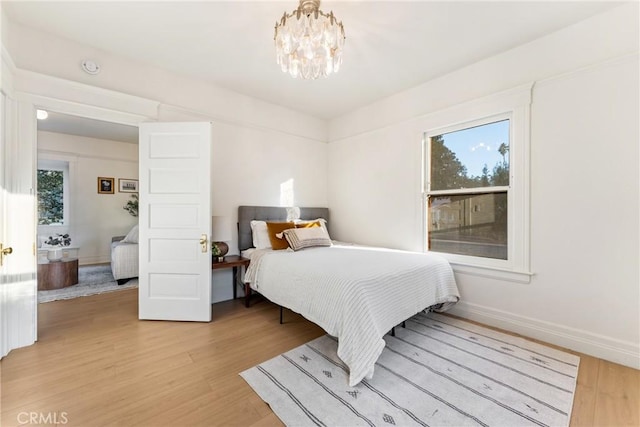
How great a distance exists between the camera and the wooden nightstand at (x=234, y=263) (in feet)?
9.98

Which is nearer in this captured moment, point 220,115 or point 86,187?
point 220,115

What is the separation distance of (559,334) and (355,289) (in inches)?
79.0

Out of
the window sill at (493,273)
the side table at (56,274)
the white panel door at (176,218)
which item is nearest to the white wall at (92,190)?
the side table at (56,274)

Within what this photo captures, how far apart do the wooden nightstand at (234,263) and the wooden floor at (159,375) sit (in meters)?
0.58

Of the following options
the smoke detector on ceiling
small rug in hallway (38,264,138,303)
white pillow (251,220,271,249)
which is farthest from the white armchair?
the smoke detector on ceiling

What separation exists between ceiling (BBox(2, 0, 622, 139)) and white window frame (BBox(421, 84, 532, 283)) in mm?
509

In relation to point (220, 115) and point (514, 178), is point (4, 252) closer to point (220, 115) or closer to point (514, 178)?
point (220, 115)

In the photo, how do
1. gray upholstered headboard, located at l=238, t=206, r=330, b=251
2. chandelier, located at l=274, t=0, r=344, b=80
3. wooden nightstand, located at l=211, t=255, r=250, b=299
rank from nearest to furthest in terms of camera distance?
chandelier, located at l=274, t=0, r=344, b=80, wooden nightstand, located at l=211, t=255, r=250, b=299, gray upholstered headboard, located at l=238, t=206, r=330, b=251

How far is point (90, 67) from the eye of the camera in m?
2.62

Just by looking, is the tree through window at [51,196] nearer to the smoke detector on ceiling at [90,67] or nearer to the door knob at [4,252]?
the smoke detector on ceiling at [90,67]

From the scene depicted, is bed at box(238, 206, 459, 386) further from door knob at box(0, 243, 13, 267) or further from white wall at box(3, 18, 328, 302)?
door knob at box(0, 243, 13, 267)

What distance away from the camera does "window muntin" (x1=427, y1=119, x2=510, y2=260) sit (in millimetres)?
2785

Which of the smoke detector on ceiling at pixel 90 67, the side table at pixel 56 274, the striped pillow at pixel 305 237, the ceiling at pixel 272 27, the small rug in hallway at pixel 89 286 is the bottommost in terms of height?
the small rug in hallway at pixel 89 286

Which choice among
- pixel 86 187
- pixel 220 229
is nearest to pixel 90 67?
pixel 220 229
